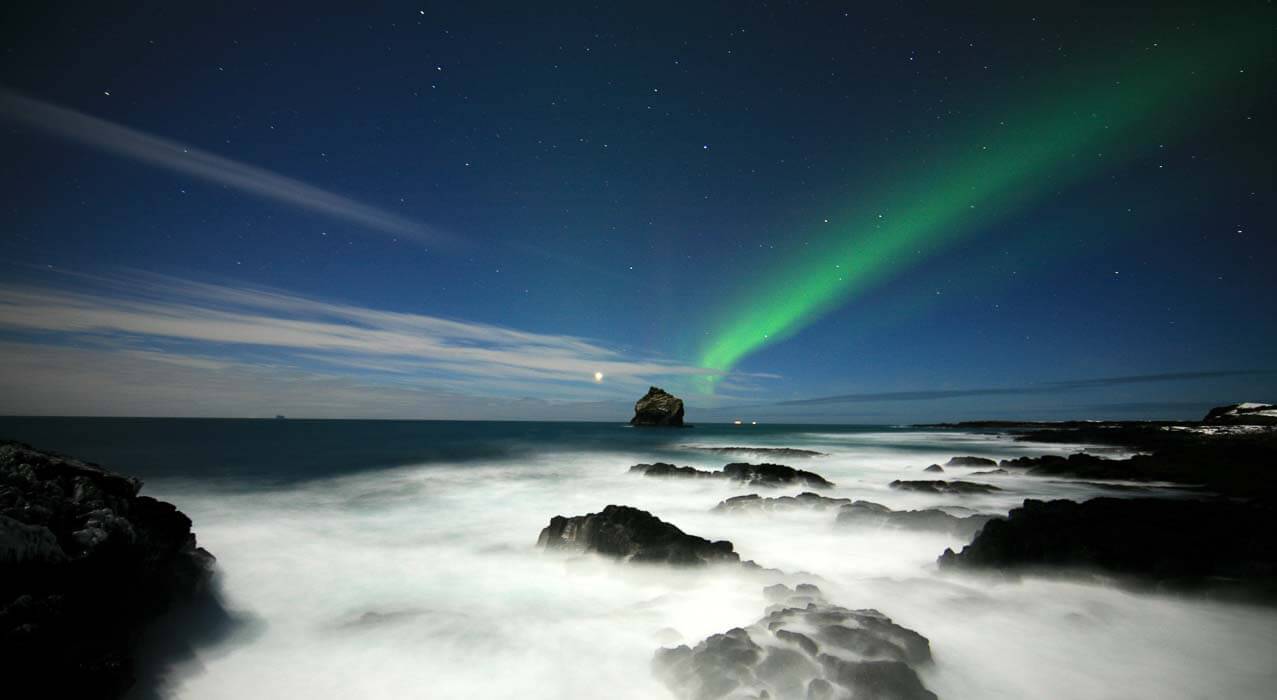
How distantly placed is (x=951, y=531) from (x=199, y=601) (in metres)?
13.6

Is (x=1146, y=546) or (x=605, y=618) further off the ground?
(x=1146, y=546)

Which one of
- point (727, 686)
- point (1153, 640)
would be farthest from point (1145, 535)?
point (727, 686)

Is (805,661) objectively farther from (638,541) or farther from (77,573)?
(77,573)

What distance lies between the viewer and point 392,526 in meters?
13.0

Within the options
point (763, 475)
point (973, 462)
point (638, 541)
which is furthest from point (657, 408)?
point (638, 541)

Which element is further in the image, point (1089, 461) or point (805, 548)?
Answer: point (1089, 461)

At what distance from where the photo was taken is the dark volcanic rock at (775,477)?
58.2 ft

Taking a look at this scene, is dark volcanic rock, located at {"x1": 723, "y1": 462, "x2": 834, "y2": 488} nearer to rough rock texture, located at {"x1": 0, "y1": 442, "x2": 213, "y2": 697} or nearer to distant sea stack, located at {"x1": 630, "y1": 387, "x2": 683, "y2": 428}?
rough rock texture, located at {"x1": 0, "y1": 442, "x2": 213, "y2": 697}

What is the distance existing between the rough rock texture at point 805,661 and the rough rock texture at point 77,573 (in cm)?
529

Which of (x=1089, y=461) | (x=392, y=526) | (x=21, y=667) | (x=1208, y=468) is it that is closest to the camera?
(x=21, y=667)

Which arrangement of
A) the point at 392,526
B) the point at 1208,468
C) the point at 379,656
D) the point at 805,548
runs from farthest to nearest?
1. the point at 1208,468
2. the point at 392,526
3. the point at 805,548
4. the point at 379,656

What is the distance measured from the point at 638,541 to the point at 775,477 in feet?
35.7

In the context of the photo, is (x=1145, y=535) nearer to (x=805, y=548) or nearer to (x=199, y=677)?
(x=805, y=548)

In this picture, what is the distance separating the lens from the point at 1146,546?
7.67 meters
